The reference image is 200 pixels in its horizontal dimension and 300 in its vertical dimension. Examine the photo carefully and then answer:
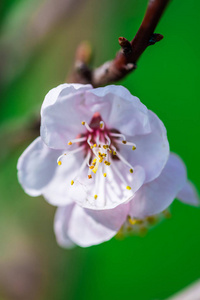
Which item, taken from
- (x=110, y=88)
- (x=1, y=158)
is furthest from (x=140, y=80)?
(x=110, y=88)

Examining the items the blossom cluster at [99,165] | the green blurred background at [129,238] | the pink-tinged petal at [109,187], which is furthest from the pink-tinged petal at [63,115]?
the green blurred background at [129,238]

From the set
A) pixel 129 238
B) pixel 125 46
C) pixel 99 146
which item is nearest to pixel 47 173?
pixel 99 146

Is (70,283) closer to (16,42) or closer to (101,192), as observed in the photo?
(16,42)

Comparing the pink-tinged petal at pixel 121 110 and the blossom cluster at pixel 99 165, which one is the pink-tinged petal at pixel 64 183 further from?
the pink-tinged petal at pixel 121 110

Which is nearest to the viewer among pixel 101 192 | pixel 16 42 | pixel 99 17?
pixel 101 192

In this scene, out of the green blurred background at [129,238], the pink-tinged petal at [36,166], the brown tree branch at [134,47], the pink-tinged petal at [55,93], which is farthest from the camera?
the green blurred background at [129,238]

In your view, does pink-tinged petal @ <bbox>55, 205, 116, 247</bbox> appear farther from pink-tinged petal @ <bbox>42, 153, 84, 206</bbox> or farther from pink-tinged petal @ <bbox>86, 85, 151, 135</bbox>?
pink-tinged petal @ <bbox>86, 85, 151, 135</bbox>

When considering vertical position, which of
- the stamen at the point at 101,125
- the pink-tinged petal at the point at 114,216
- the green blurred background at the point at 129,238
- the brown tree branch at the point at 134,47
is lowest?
the green blurred background at the point at 129,238

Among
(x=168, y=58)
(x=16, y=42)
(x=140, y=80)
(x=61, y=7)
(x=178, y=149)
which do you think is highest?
(x=61, y=7)
